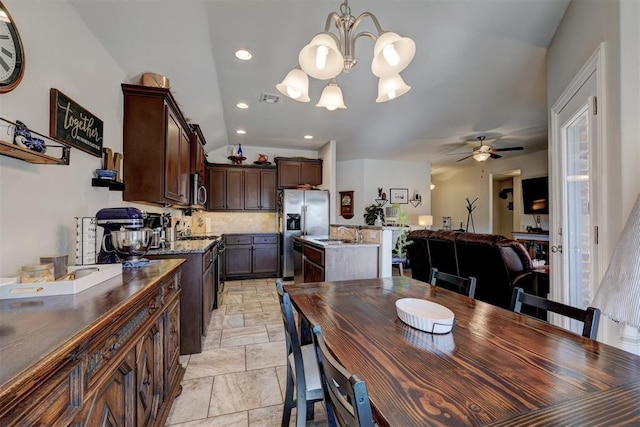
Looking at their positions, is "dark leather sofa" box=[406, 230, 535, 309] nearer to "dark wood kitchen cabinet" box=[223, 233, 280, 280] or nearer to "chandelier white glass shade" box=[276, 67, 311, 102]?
"chandelier white glass shade" box=[276, 67, 311, 102]

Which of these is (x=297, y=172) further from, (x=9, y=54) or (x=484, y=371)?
(x=484, y=371)

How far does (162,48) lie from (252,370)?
9.11 ft

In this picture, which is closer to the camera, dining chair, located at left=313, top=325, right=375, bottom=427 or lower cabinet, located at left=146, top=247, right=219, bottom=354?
dining chair, located at left=313, top=325, right=375, bottom=427

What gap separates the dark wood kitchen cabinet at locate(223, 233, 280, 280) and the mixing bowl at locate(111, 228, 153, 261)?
3657mm

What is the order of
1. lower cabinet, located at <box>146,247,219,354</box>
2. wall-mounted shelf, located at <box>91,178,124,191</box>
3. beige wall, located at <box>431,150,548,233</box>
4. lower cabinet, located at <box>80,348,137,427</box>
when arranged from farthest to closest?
beige wall, located at <box>431,150,548,233</box> → lower cabinet, located at <box>146,247,219,354</box> → wall-mounted shelf, located at <box>91,178,124,191</box> → lower cabinet, located at <box>80,348,137,427</box>

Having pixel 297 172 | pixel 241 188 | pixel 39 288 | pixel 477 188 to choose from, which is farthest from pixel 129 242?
pixel 477 188

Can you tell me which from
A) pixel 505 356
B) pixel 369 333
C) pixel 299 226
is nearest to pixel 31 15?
pixel 369 333

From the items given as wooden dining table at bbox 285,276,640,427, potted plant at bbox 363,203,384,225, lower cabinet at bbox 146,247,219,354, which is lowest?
lower cabinet at bbox 146,247,219,354

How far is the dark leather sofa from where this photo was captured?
10.3 feet

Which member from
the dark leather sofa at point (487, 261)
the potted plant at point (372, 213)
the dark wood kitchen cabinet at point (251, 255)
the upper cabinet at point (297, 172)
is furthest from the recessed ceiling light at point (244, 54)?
the potted plant at point (372, 213)

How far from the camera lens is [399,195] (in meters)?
7.61

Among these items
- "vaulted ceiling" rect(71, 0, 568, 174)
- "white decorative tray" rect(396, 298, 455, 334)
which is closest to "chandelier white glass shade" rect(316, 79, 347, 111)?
"vaulted ceiling" rect(71, 0, 568, 174)

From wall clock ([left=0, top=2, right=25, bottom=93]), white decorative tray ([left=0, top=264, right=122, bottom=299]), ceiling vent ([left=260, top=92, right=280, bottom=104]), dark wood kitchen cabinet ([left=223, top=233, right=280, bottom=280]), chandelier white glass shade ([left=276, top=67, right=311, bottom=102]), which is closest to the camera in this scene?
white decorative tray ([left=0, top=264, right=122, bottom=299])

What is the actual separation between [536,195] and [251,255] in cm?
646
